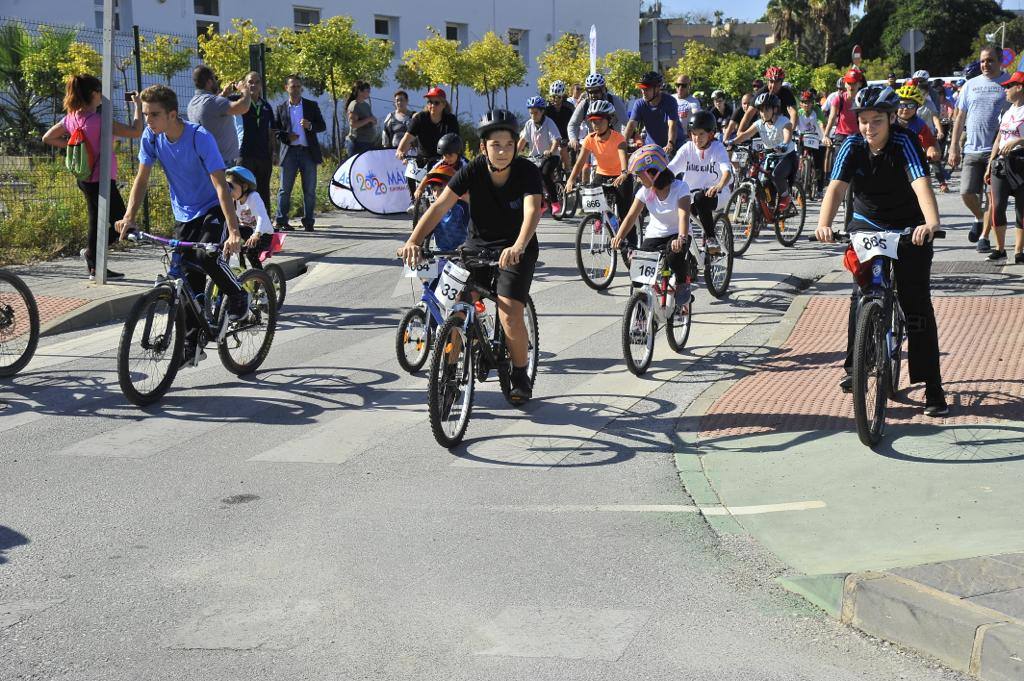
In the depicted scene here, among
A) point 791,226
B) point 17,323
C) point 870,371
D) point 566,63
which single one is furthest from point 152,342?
point 566,63

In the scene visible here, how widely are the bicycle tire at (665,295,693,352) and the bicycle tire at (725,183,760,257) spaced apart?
5.03m

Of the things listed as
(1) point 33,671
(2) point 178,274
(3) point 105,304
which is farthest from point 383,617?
(3) point 105,304

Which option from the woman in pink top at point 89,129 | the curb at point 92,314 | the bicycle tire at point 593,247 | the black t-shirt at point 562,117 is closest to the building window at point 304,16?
the black t-shirt at point 562,117

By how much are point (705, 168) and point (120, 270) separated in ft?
20.5

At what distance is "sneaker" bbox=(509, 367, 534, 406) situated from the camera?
7539 millimetres

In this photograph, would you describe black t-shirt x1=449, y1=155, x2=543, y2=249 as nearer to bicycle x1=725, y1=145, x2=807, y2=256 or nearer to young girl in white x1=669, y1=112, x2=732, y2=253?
young girl in white x1=669, y1=112, x2=732, y2=253

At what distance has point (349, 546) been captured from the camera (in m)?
5.23

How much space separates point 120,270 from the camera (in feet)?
42.8

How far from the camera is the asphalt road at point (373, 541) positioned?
162 inches

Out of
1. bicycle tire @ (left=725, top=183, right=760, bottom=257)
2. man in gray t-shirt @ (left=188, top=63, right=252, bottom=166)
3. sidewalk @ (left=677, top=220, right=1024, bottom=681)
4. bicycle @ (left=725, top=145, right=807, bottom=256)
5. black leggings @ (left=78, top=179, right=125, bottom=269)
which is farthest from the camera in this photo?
bicycle @ (left=725, top=145, right=807, bottom=256)

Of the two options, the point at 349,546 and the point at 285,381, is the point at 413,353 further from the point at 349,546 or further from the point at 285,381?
the point at 349,546

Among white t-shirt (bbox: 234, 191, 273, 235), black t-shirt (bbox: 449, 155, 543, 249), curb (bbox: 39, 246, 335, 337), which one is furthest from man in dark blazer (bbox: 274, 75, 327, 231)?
black t-shirt (bbox: 449, 155, 543, 249)

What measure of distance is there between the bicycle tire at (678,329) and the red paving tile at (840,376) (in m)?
0.74

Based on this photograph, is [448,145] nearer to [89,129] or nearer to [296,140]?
[89,129]
